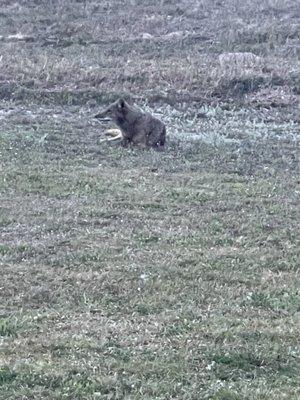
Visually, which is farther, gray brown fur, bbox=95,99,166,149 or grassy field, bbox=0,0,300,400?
gray brown fur, bbox=95,99,166,149

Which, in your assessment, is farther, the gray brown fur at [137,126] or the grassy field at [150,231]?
the gray brown fur at [137,126]

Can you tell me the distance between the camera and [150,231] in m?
10.5

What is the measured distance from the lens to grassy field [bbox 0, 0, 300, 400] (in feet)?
21.4

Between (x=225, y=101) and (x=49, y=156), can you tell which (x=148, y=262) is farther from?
(x=225, y=101)

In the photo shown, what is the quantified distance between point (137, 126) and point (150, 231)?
6.22 metres

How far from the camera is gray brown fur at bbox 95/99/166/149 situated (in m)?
16.2

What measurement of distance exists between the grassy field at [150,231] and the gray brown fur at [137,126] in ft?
1.13

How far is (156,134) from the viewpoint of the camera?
1611cm

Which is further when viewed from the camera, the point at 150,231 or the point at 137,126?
the point at 137,126

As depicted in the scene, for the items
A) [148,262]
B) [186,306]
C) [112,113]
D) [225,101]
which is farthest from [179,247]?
[225,101]

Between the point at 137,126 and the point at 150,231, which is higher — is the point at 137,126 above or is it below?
below

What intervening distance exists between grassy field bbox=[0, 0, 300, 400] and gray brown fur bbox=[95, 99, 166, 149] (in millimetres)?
343

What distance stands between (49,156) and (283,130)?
5984 millimetres

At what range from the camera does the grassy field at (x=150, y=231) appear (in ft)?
21.4
